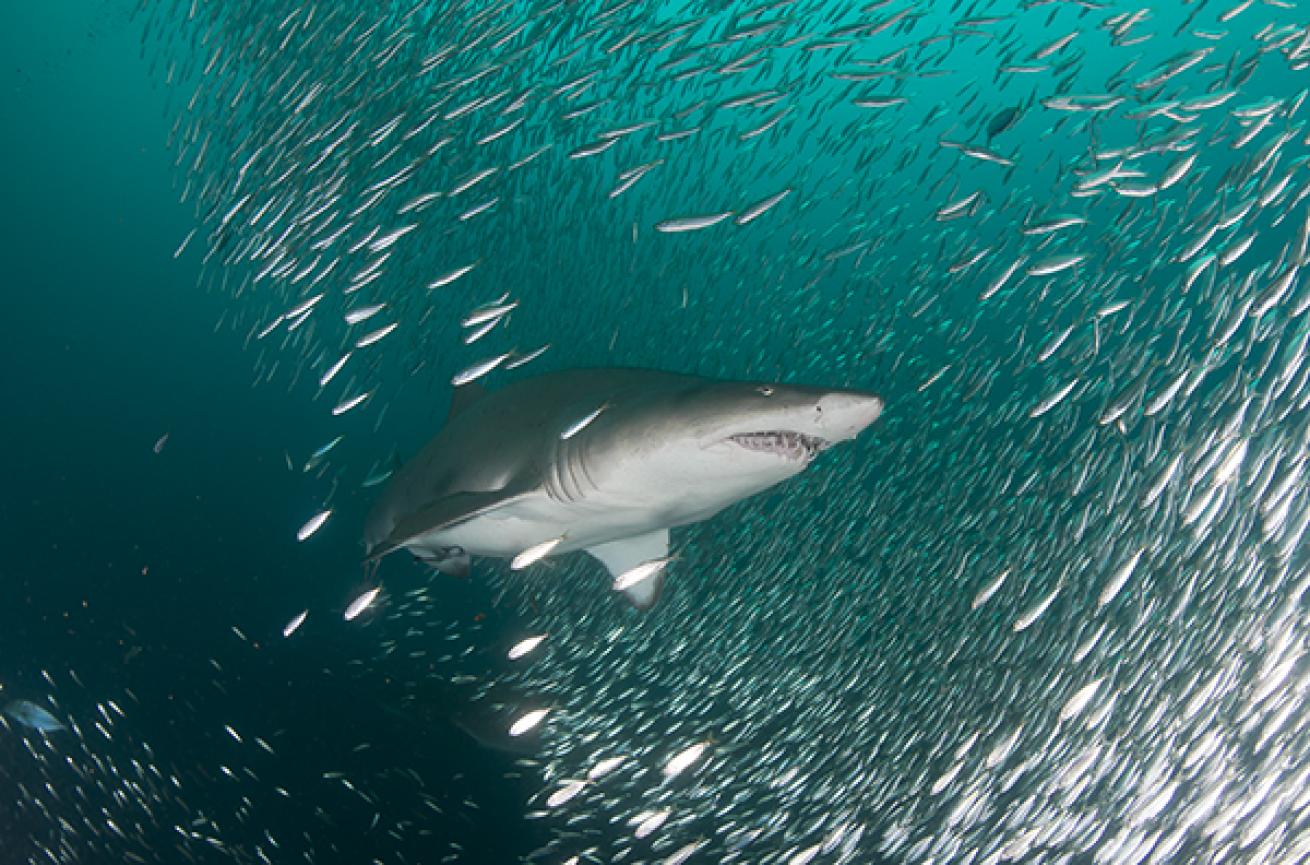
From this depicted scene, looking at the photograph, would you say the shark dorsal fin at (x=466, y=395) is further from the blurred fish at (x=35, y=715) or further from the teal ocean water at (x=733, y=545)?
the blurred fish at (x=35, y=715)

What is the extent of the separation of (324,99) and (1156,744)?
11264mm

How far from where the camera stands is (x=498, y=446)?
14.3 ft

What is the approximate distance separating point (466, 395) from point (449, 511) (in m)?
1.89

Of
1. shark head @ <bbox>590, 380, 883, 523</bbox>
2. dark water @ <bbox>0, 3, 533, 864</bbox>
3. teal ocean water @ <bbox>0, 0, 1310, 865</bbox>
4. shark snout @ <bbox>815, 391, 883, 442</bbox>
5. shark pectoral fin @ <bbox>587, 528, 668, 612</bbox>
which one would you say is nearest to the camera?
shark snout @ <bbox>815, 391, 883, 442</bbox>

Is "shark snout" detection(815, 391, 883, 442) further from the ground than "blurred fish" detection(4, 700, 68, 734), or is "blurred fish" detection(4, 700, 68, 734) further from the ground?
"shark snout" detection(815, 391, 883, 442)

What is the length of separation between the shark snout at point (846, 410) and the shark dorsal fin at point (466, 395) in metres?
3.31

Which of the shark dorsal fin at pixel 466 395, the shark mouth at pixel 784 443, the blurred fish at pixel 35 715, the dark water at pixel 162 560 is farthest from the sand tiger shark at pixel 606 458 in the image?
the dark water at pixel 162 560

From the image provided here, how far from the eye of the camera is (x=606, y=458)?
3.52 metres

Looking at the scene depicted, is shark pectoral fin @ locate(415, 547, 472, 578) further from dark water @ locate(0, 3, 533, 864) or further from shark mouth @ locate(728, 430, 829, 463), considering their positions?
dark water @ locate(0, 3, 533, 864)

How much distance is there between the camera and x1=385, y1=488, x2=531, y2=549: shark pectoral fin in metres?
3.69

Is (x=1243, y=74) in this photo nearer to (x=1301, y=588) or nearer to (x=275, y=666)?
(x=1301, y=588)

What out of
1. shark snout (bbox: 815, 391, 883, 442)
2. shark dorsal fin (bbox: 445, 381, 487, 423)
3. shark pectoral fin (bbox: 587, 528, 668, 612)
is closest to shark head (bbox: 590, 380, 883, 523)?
shark snout (bbox: 815, 391, 883, 442)

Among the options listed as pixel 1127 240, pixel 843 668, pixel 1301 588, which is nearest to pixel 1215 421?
pixel 1301 588

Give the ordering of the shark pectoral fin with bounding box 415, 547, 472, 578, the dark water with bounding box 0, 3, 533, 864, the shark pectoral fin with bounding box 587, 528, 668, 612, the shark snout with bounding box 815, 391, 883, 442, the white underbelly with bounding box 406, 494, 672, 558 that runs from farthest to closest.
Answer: the dark water with bounding box 0, 3, 533, 864, the shark pectoral fin with bounding box 587, 528, 668, 612, the shark pectoral fin with bounding box 415, 547, 472, 578, the white underbelly with bounding box 406, 494, 672, 558, the shark snout with bounding box 815, 391, 883, 442
